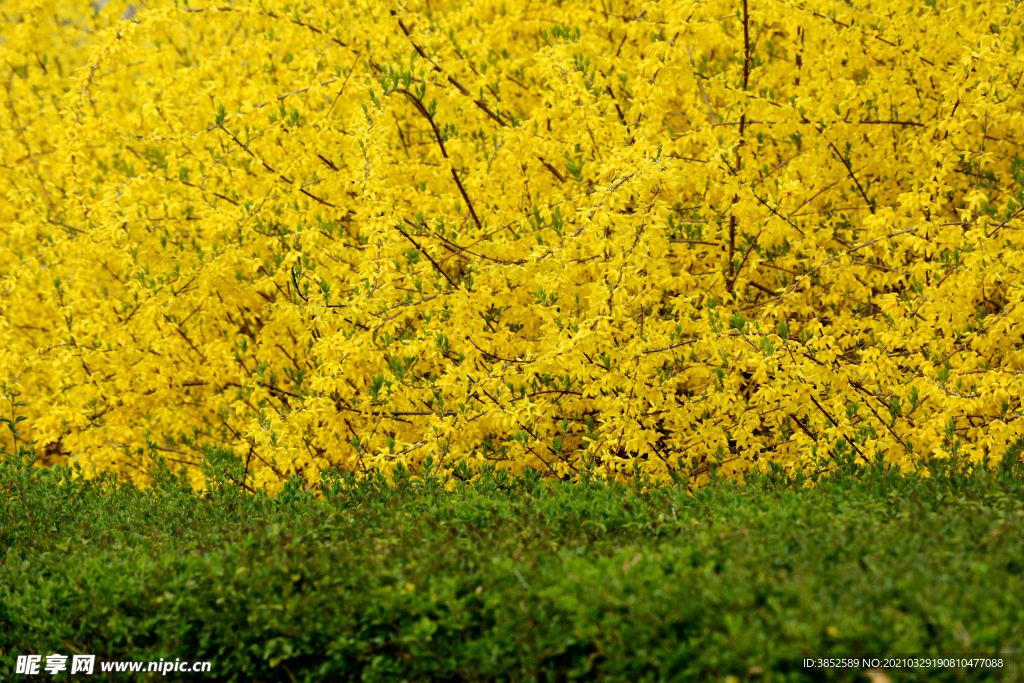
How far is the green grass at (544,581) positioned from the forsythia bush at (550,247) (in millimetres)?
619

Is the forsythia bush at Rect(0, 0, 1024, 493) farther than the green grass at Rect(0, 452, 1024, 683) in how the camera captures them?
Yes

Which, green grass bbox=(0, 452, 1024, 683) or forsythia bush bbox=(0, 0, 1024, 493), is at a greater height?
forsythia bush bbox=(0, 0, 1024, 493)

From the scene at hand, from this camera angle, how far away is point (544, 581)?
3.16 metres

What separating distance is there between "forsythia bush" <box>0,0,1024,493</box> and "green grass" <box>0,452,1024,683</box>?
619 mm

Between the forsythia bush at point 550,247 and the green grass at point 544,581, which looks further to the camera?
the forsythia bush at point 550,247

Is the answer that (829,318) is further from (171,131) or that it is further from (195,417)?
(171,131)

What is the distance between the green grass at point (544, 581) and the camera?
2770mm

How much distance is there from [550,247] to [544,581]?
2.03 meters

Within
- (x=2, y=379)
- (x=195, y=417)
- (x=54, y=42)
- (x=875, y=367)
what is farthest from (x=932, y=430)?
(x=54, y=42)

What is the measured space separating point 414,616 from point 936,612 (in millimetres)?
1663

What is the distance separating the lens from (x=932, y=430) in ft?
14.2

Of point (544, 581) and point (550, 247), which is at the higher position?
point (550, 247)

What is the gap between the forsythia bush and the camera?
177 inches

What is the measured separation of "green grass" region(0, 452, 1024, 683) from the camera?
109 inches
